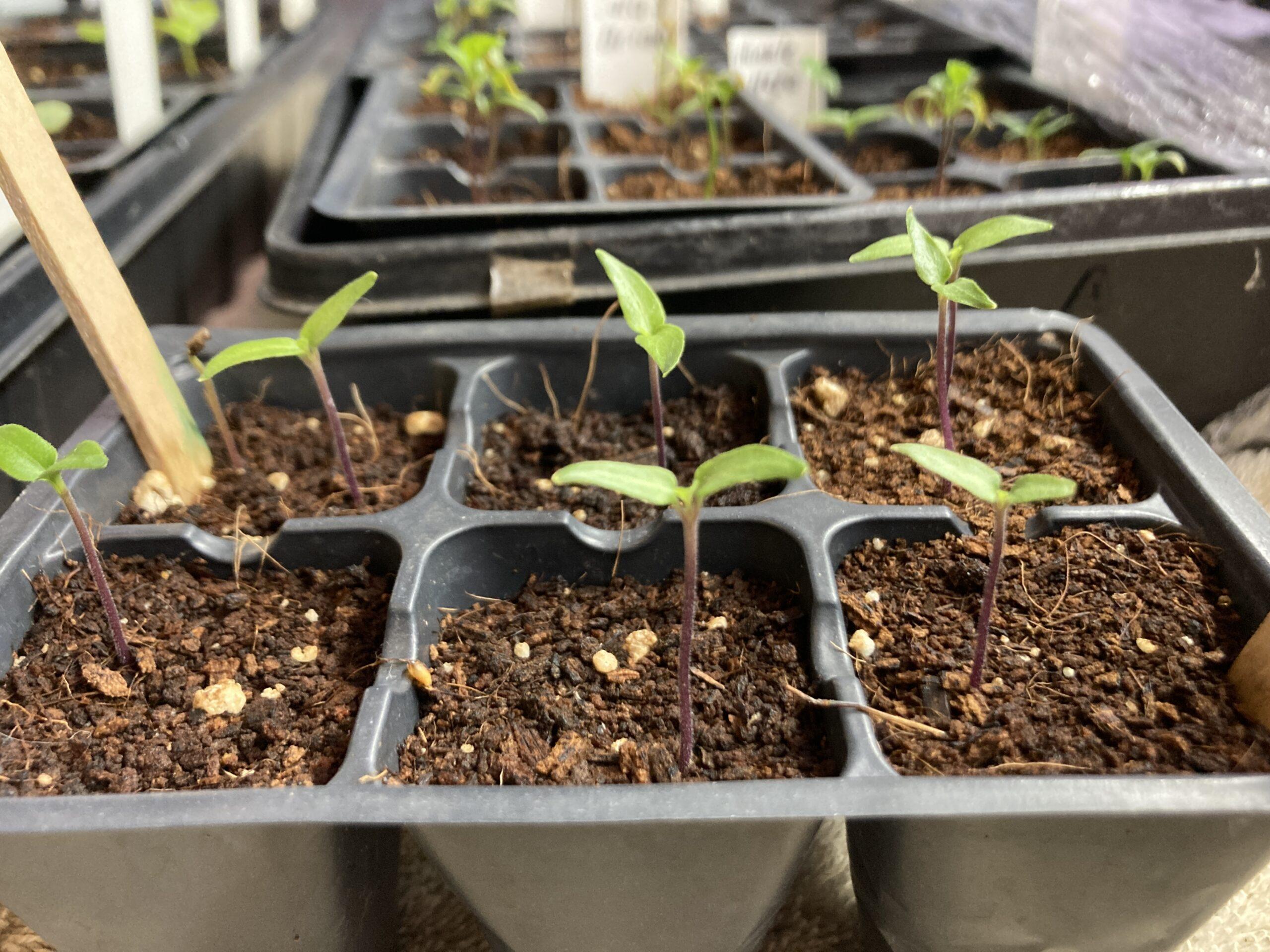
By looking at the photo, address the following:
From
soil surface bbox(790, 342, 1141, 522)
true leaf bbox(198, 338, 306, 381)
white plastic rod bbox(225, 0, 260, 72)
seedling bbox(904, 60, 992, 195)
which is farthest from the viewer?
white plastic rod bbox(225, 0, 260, 72)

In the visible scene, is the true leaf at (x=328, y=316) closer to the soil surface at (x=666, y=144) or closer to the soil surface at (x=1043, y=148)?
the soil surface at (x=666, y=144)

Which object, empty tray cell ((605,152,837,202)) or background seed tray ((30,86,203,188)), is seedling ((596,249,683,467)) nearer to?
empty tray cell ((605,152,837,202))

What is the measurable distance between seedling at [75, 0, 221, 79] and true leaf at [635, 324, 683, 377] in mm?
1208

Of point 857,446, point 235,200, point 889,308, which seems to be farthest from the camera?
point 235,200

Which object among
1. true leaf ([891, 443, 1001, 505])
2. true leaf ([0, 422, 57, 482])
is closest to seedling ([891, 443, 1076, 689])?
true leaf ([891, 443, 1001, 505])

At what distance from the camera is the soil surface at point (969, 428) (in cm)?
73

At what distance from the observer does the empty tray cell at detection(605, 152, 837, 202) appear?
3.91 ft

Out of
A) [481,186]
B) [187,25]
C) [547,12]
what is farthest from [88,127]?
[547,12]

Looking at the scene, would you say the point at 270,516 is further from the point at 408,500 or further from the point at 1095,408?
the point at 1095,408

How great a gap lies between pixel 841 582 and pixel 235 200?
115cm

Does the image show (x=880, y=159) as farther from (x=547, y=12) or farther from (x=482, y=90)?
(x=547, y=12)

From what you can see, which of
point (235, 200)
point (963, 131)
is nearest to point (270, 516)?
point (235, 200)

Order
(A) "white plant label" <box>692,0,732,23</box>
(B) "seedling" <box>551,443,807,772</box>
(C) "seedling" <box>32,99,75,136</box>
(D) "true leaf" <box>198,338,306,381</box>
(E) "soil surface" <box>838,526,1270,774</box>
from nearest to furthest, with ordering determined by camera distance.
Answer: (B) "seedling" <box>551,443,807,772</box> < (E) "soil surface" <box>838,526,1270,774</box> < (D) "true leaf" <box>198,338,306,381</box> < (C) "seedling" <box>32,99,75,136</box> < (A) "white plant label" <box>692,0,732,23</box>

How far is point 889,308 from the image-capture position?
96cm
